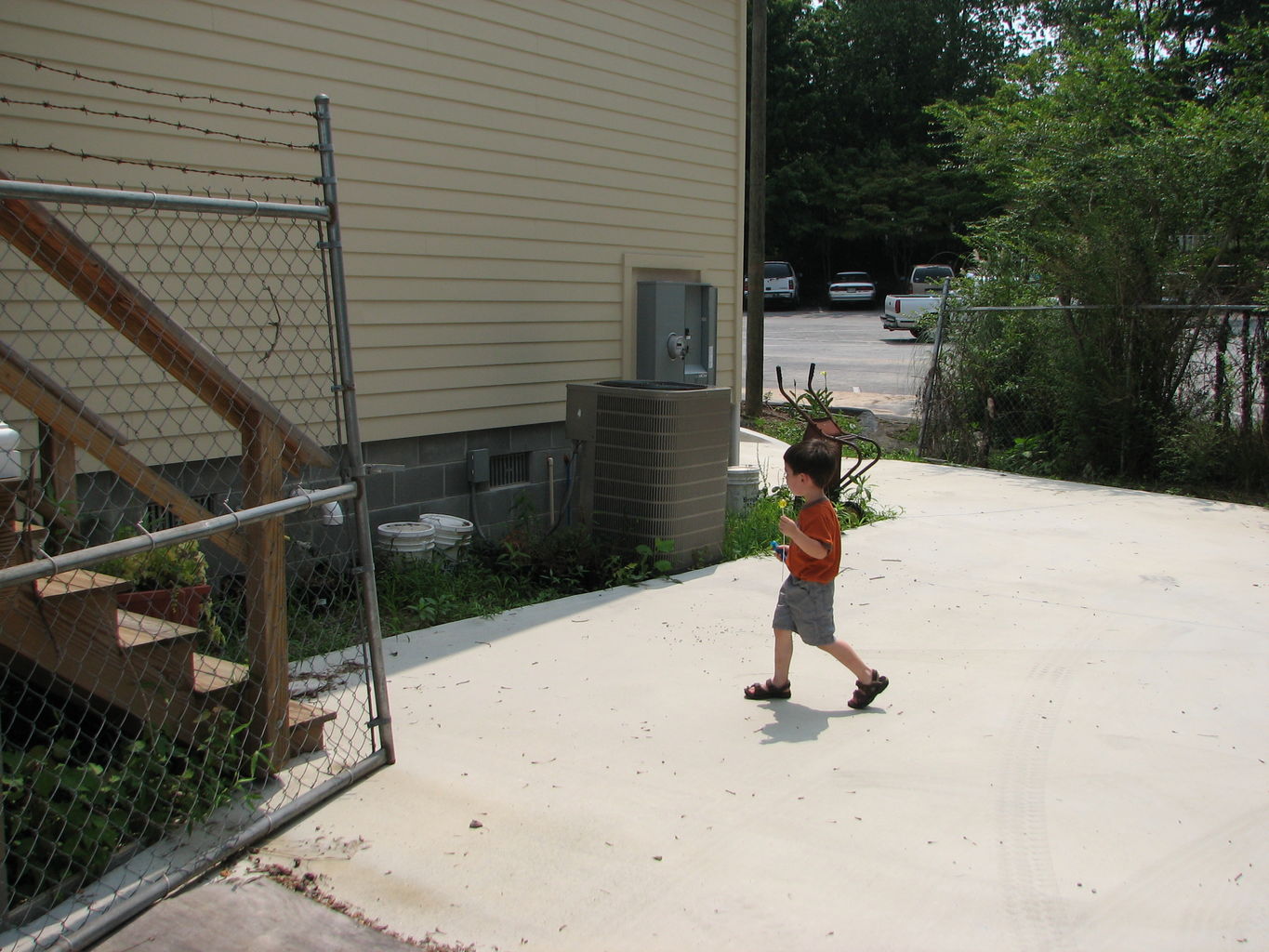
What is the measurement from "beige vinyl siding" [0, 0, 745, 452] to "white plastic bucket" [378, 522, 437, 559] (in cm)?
55

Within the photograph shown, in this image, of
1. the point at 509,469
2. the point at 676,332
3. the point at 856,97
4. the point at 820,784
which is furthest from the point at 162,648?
the point at 856,97

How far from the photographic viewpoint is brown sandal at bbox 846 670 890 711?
4512mm

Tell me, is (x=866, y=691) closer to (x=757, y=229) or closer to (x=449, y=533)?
(x=449, y=533)

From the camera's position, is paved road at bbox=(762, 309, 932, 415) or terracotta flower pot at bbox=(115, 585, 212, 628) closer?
terracotta flower pot at bbox=(115, 585, 212, 628)

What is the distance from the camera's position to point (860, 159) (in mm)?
40531

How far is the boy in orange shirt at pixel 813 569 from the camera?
173 inches

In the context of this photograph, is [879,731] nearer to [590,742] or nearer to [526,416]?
[590,742]

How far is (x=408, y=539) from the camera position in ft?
20.9

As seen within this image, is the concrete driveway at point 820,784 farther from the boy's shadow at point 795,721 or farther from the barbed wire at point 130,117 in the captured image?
the barbed wire at point 130,117

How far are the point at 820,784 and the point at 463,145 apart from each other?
4540 mm

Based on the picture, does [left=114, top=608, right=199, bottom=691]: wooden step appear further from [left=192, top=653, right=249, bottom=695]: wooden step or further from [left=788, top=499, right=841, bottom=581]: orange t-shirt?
[left=788, top=499, right=841, bottom=581]: orange t-shirt

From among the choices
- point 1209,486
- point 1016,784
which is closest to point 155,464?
point 1016,784

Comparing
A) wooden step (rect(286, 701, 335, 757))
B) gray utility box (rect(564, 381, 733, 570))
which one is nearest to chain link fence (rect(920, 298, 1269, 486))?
gray utility box (rect(564, 381, 733, 570))

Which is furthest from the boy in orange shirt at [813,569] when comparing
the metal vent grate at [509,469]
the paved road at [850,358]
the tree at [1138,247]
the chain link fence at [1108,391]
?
the paved road at [850,358]
